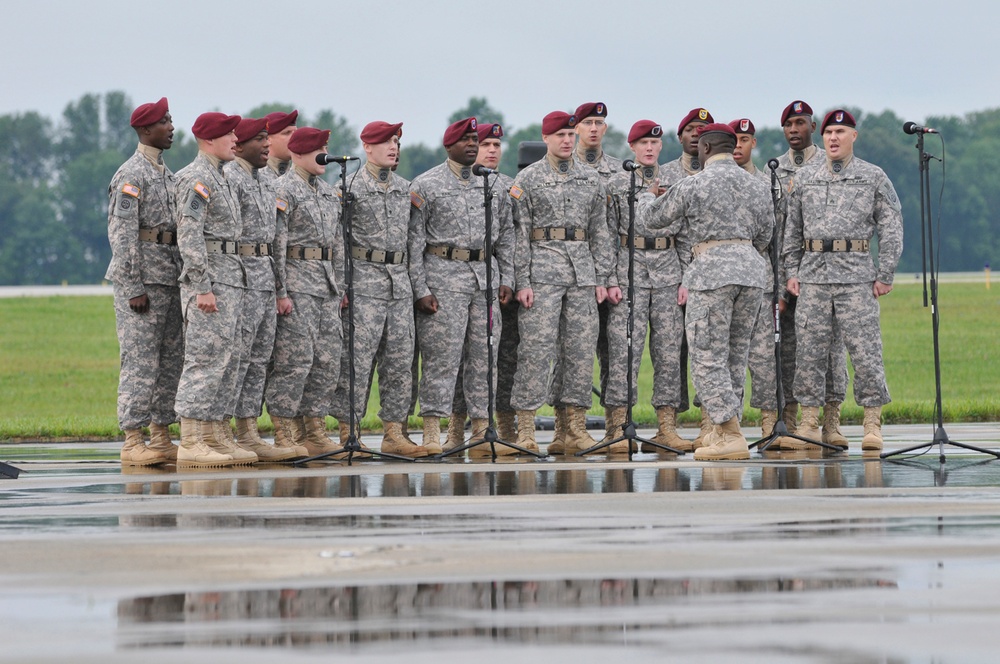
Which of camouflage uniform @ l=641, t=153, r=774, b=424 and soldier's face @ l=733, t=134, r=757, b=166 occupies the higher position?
soldier's face @ l=733, t=134, r=757, b=166

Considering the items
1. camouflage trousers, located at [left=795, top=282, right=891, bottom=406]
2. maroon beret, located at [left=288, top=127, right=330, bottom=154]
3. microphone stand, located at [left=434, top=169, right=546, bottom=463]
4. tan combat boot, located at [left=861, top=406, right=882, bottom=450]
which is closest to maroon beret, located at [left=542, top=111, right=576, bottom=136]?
microphone stand, located at [left=434, top=169, right=546, bottom=463]

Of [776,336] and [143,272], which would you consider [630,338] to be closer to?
[776,336]

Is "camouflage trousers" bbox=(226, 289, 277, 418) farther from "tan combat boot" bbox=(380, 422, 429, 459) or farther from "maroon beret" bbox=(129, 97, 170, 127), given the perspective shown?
"maroon beret" bbox=(129, 97, 170, 127)

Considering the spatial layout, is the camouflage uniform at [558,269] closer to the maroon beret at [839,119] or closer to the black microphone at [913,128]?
the maroon beret at [839,119]

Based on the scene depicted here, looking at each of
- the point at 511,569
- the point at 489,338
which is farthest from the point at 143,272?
the point at 511,569

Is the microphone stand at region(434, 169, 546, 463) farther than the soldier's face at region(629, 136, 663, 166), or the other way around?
the soldier's face at region(629, 136, 663, 166)

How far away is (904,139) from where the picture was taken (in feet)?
324

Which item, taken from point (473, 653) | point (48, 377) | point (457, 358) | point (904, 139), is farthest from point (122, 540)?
point (904, 139)

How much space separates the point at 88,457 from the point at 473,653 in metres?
9.65

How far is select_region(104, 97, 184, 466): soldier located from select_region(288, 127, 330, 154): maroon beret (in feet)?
3.04

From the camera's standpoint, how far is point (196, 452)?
1235 cm

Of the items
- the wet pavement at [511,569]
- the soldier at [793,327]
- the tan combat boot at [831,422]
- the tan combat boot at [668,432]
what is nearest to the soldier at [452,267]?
the tan combat boot at [668,432]

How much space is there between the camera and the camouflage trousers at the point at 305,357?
43.0ft

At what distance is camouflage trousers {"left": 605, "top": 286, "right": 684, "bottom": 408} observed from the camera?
46.2 ft
